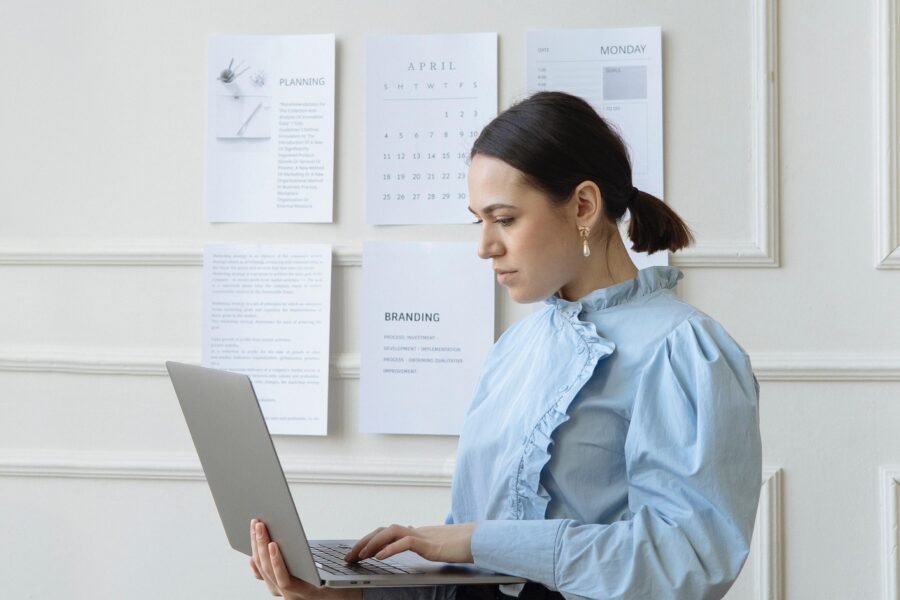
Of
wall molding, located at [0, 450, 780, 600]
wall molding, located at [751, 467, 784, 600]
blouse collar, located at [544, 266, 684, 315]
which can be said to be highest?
blouse collar, located at [544, 266, 684, 315]

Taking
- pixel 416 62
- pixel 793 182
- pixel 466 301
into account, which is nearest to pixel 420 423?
pixel 466 301

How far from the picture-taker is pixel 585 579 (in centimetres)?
104

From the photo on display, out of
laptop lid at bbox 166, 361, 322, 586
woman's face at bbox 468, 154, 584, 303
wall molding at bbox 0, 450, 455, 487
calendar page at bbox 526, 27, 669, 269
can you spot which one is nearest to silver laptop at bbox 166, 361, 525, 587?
laptop lid at bbox 166, 361, 322, 586

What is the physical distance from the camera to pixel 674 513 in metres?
1.04

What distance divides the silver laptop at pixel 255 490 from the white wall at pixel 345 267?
0.79 meters

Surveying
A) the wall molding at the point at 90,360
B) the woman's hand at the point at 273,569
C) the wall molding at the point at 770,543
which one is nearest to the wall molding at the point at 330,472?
the wall molding at the point at 770,543

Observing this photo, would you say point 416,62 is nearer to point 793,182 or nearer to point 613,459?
point 793,182

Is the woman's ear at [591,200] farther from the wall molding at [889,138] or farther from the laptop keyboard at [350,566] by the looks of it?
the wall molding at [889,138]

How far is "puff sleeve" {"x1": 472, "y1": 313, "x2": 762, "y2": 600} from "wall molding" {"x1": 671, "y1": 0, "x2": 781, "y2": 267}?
88 centimetres

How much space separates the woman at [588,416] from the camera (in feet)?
3.40

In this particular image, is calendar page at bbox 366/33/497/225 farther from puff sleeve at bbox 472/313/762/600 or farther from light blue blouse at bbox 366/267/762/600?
puff sleeve at bbox 472/313/762/600

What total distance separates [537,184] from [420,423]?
906 mm

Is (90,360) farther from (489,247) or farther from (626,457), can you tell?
(626,457)

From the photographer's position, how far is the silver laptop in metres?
1.03
